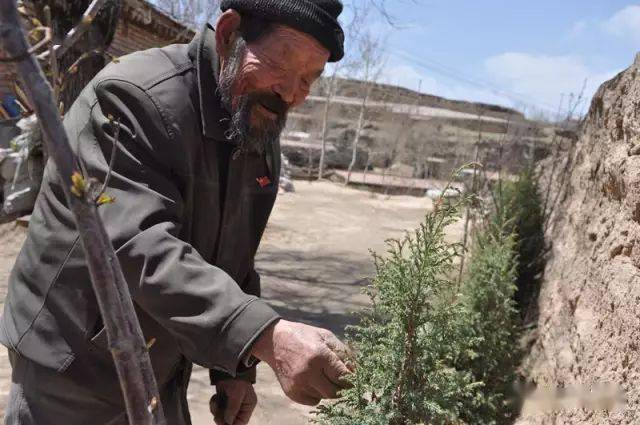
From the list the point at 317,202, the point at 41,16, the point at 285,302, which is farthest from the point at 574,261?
the point at 317,202

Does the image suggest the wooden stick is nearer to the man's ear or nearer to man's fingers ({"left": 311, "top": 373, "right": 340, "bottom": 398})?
man's fingers ({"left": 311, "top": 373, "right": 340, "bottom": 398})

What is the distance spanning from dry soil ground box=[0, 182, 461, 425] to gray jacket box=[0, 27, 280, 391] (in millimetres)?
882

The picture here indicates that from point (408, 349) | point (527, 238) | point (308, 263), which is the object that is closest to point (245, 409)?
point (408, 349)

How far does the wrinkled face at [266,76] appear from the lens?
1616 millimetres

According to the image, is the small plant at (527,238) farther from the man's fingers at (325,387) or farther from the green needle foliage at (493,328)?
the man's fingers at (325,387)

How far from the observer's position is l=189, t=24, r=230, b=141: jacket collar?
1.66 m

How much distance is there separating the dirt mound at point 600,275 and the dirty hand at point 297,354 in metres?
1.22

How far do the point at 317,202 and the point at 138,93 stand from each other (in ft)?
50.8

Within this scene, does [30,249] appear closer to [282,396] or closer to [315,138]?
[282,396]

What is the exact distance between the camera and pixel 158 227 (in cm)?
137

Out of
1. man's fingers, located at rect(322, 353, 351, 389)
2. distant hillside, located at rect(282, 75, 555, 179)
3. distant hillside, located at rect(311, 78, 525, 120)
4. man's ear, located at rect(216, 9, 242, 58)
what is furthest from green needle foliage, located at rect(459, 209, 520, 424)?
distant hillside, located at rect(311, 78, 525, 120)

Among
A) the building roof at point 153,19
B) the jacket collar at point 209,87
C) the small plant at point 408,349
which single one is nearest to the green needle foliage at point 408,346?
the small plant at point 408,349

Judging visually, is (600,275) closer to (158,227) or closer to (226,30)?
(226,30)

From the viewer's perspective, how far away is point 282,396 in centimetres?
443
